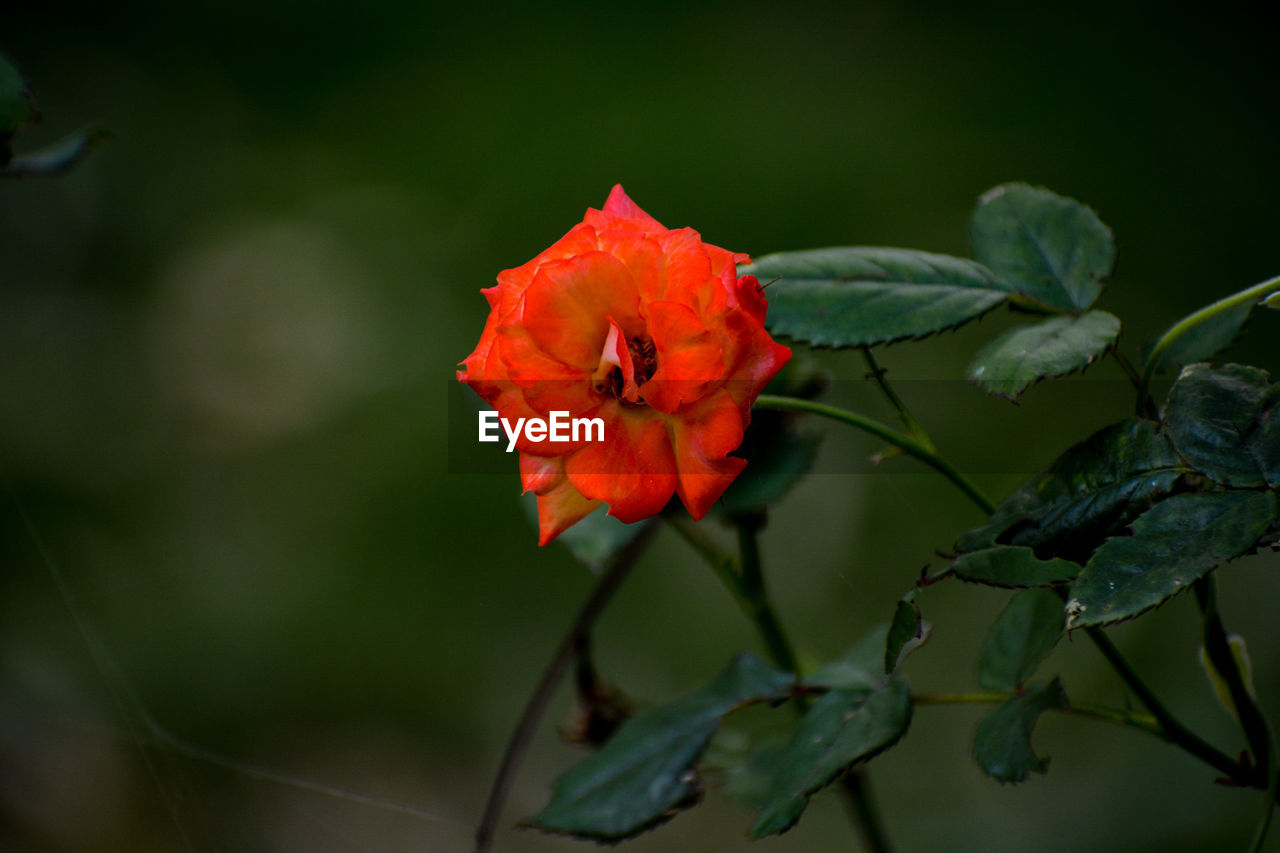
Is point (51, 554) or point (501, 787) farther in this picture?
point (51, 554)

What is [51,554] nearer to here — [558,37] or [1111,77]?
[558,37]

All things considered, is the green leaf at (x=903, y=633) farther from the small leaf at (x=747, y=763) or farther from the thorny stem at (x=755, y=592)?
the small leaf at (x=747, y=763)

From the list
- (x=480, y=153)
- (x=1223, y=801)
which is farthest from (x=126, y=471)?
(x=1223, y=801)

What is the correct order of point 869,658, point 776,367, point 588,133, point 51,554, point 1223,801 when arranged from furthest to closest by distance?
point 588,133 → point 51,554 → point 1223,801 → point 869,658 → point 776,367

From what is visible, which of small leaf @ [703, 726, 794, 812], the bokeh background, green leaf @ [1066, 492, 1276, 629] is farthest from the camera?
the bokeh background

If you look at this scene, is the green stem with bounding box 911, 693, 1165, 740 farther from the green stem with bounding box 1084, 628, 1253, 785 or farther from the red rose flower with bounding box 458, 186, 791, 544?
the red rose flower with bounding box 458, 186, 791, 544

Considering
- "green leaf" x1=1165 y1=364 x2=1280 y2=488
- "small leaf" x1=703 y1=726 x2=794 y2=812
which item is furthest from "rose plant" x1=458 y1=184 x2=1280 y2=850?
"small leaf" x1=703 y1=726 x2=794 y2=812
